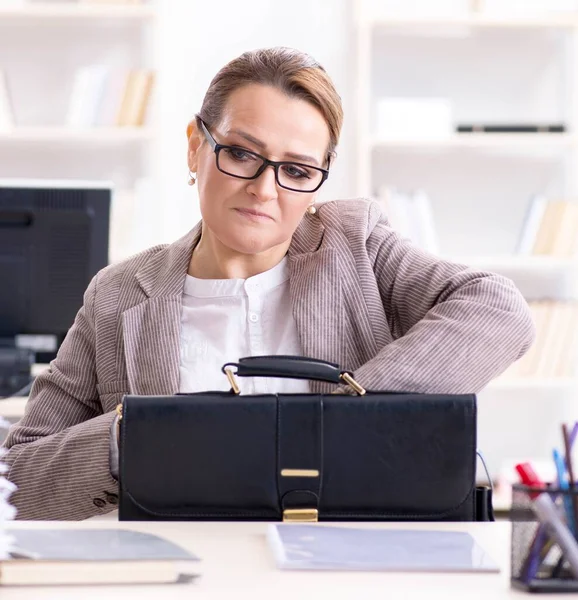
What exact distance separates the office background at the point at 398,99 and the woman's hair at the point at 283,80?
220 cm

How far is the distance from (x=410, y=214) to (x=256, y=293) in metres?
2.12

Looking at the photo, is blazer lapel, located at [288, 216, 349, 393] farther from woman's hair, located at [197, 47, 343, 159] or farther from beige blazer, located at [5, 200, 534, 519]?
woman's hair, located at [197, 47, 343, 159]

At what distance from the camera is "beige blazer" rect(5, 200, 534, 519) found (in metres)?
1.40

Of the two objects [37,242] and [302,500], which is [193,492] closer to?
[302,500]

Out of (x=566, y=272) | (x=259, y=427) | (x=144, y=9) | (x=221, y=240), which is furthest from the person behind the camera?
(x=566, y=272)

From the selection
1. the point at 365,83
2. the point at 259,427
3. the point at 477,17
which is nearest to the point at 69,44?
the point at 365,83

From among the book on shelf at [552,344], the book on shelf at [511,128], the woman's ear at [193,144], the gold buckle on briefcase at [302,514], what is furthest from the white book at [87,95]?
the gold buckle on briefcase at [302,514]

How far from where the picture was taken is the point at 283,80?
1.57m

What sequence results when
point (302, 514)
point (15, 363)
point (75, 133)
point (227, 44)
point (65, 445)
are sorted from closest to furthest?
point (302, 514) → point (65, 445) → point (15, 363) → point (75, 133) → point (227, 44)

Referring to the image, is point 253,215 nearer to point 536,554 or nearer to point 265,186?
point 265,186

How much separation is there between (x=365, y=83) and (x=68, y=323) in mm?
1796

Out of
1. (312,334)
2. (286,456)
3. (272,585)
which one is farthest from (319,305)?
(272,585)

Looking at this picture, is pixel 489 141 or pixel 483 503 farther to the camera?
pixel 489 141

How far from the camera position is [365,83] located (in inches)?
146
